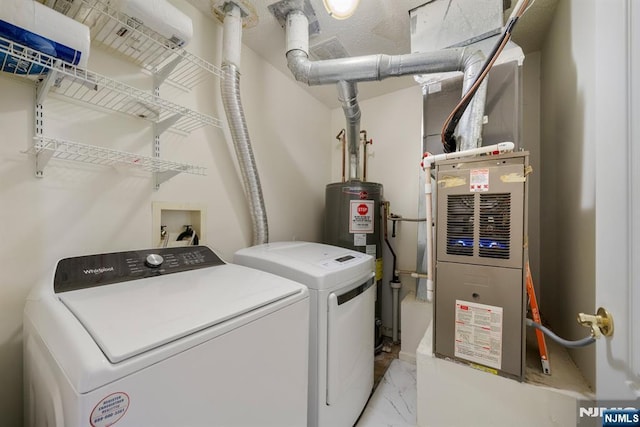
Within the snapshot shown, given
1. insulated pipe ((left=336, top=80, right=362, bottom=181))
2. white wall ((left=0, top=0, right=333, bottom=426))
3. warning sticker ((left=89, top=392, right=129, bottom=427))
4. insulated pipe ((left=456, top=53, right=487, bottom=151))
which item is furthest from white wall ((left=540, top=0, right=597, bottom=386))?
white wall ((left=0, top=0, right=333, bottom=426))

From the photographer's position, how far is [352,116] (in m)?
2.03

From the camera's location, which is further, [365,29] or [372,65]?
[365,29]

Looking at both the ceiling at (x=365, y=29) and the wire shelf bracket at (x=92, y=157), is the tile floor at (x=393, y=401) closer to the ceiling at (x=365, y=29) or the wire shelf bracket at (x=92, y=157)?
the wire shelf bracket at (x=92, y=157)

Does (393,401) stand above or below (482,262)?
below

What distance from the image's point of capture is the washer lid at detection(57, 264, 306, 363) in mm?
559

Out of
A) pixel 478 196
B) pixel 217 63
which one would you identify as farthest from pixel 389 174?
pixel 217 63

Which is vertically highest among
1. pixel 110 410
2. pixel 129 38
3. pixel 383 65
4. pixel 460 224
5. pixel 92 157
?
pixel 383 65

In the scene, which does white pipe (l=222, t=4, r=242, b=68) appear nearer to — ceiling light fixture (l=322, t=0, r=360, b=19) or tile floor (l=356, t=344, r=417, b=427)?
ceiling light fixture (l=322, t=0, r=360, b=19)

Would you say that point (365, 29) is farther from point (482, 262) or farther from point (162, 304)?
point (162, 304)

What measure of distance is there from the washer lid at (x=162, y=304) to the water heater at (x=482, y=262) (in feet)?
2.46

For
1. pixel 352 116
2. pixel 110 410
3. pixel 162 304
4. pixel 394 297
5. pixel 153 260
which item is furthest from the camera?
pixel 394 297

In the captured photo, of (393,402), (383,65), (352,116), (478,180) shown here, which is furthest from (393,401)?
(383,65)

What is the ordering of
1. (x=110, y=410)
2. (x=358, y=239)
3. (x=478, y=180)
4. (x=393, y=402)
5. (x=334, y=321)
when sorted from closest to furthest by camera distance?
1. (x=110, y=410)
2. (x=478, y=180)
3. (x=334, y=321)
4. (x=393, y=402)
5. (x=358, y=239)

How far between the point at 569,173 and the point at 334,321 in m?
1.48
